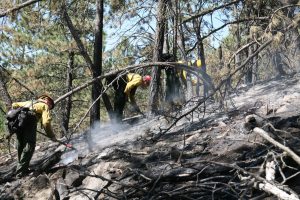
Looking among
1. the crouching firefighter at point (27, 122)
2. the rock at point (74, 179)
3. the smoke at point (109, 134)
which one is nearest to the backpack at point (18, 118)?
the crouching firefighter at point (27, 122)

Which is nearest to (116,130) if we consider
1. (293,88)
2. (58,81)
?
(293,88)

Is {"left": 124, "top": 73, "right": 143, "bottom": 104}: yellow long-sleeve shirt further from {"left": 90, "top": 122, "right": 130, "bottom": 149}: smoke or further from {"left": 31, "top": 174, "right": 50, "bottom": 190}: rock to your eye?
{"left": 31, "top": 174, "right": 50, "bottom": 190}: rock

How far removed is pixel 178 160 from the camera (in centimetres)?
515

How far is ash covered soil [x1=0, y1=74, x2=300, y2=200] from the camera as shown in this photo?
Result: 442 cm

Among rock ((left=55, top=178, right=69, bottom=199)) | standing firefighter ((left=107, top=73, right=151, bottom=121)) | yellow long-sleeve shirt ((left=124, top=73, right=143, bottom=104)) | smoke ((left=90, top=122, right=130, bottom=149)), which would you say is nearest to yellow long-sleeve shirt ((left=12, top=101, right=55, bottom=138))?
rock ((left=55, top=178, right=69, bottom=199))

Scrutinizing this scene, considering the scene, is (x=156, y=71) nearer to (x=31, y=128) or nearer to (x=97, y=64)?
(x=97, y=64)

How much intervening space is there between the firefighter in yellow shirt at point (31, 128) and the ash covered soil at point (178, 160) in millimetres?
267

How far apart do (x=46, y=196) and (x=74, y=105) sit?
A: 499 inches

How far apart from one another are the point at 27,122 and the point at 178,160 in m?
2.88

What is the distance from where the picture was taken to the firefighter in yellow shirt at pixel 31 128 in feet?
22.2

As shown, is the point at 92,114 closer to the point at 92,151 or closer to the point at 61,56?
the point at 92,151

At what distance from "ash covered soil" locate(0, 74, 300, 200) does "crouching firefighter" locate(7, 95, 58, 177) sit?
34 centimetres

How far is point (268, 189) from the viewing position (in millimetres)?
3453

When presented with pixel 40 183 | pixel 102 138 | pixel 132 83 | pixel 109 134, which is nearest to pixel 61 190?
pixel 40 183
